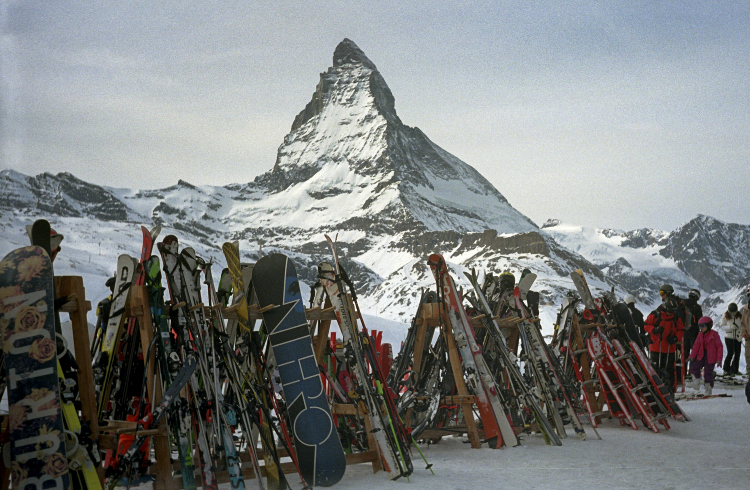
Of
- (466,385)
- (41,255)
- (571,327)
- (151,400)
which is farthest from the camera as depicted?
(571,327)

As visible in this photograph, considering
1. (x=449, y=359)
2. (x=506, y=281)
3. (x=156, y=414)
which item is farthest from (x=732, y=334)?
(x=156, y=414)

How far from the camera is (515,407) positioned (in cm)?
620

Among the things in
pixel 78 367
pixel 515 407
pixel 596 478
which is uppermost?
pixel 78 367

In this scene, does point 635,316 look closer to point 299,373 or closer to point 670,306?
point 670,306

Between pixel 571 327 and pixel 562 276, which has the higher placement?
pixel 562 276

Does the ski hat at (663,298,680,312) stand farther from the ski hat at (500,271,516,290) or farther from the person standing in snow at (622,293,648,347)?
the ski hat at (500,271,516,290)

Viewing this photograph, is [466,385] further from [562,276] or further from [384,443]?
[562,276]

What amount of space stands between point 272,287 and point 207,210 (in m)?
200

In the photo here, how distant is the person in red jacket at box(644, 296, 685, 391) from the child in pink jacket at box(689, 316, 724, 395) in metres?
0.70

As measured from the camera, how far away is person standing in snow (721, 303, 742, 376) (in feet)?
36.9

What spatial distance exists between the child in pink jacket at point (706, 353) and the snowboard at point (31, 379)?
8.34m

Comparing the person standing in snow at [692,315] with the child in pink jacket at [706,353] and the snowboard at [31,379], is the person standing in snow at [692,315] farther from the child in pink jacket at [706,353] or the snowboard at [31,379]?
the snowboard at [31,379]

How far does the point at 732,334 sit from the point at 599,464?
25.9ft

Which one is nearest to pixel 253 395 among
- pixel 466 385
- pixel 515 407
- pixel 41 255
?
pixel 41 255
